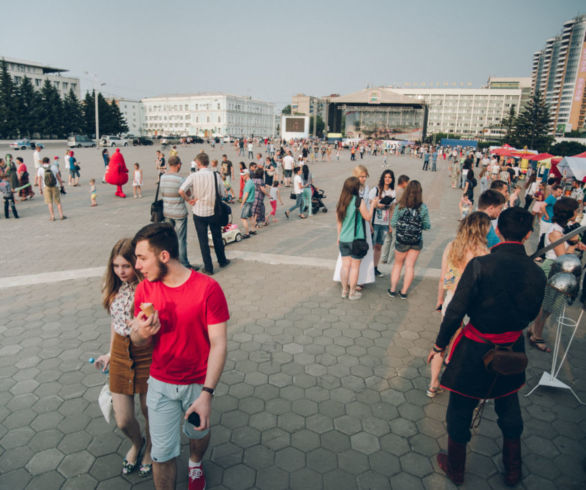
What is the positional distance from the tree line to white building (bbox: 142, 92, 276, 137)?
2274 inches

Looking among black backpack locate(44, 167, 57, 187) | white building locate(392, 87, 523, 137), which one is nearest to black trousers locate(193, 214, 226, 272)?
black backpack locate(44, 167, 57, 187)

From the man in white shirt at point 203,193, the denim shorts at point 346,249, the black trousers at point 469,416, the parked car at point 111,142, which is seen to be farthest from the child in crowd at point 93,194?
the parked car at point 111,142

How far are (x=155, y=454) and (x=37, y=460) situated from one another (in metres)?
1.39

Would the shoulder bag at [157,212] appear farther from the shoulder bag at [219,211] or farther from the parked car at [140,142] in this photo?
the parked car at [140,142]

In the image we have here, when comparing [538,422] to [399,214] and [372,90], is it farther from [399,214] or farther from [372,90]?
[372,90]

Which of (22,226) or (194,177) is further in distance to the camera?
(22,226)

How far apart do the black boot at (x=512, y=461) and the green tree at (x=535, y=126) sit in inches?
2434

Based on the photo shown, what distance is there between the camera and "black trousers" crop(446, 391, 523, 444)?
102 inches

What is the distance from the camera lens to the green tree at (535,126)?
52375 mm

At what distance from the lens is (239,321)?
5.03 metres

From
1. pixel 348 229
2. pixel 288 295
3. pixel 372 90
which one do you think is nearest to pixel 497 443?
pixel 348 229

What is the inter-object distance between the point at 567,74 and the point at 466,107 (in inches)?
1263

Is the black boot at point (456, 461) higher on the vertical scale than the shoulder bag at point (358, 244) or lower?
lower

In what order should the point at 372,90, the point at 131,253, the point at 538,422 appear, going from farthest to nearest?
the point at 372,90 → the point at 538,422 → the point at 131,253
